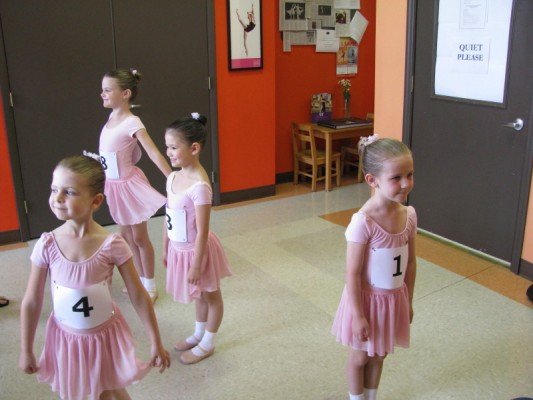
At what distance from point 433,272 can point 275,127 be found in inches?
100

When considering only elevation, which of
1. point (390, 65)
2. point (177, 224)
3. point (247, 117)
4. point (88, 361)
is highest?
point (390, 65)

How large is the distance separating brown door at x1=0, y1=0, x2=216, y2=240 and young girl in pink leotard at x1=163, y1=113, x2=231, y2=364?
206 centimetres

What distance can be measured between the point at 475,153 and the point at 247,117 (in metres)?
2.08

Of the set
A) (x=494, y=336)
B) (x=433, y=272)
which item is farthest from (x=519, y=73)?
(x=494, y=336)

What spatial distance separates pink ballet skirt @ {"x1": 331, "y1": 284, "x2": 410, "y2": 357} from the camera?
1908mm

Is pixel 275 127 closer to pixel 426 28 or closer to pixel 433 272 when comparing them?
pixel 426 28

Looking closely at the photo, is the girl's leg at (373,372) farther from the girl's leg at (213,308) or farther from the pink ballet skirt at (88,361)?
the pink ballet skirt at (88,361)

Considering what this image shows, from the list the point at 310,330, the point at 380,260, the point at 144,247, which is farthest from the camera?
the point at 144,247

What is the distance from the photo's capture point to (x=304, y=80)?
565 cm

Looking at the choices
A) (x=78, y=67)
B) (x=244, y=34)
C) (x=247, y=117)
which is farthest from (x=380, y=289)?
(x=244, y=34)

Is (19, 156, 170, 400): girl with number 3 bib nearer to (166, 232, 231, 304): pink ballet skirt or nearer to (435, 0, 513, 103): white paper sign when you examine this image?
(166, 232, 231, 304): pink ballet skirt

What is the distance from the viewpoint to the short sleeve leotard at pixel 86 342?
1.64m

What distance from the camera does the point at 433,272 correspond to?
11.4 feet

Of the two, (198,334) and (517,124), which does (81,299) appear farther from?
(517,124)
